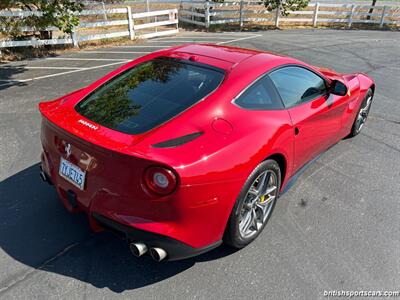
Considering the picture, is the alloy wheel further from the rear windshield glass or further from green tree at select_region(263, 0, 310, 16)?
green tree at select_region(263, 0, 310, 16)

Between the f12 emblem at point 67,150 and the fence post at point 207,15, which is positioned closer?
the f12 emblem at point 67,150

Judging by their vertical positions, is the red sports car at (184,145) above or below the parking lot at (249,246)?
above

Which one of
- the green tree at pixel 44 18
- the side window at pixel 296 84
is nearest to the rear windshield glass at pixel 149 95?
the side window at pixel 296 84

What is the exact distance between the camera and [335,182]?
3.76 m

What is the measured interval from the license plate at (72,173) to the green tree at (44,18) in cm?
662

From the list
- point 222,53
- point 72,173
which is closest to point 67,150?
point 72,173

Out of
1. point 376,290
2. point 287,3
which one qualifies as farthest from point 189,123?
point 287,3

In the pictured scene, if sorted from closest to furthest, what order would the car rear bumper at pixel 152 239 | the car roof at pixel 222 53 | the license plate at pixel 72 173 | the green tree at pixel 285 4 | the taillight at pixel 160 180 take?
the taillight at pixel 160 180, the car rear bumper at pixel 152 239, the license plate at pixel 72 173, the car roof at pixel 222 53, the green tree at pixel 285 4

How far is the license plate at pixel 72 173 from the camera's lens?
2377 mm

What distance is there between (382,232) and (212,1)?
1684 cm

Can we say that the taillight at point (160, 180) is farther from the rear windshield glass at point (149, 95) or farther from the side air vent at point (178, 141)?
the rear windshield glass at point (149, 95)

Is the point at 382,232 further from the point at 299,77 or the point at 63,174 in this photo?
the point at 63,174

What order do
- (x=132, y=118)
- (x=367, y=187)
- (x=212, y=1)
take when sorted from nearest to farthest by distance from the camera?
(x=132, y=118)
(x=367, y=187)
(x=212, y=1)

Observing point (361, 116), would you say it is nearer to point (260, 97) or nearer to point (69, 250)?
point (260, 97)
